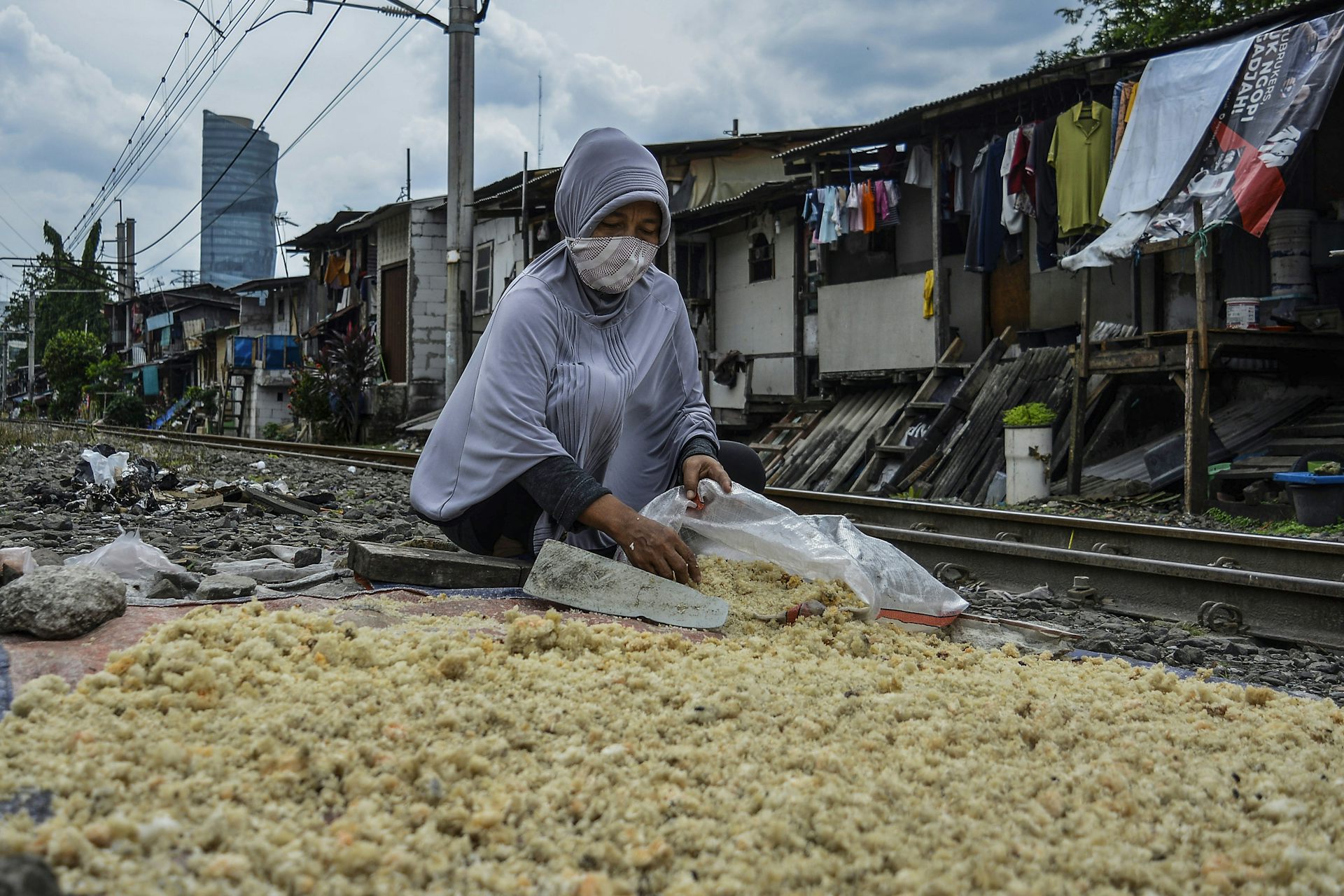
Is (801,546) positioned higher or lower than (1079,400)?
lower

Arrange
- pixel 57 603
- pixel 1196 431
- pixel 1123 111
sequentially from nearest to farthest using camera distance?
pixel 57 603
pixel 1196 431
pixel 1123 111

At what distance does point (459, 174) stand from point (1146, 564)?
418 inches

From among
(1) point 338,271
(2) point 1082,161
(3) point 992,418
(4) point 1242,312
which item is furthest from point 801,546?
(1) point 338,271

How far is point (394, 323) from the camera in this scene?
86.1 ft

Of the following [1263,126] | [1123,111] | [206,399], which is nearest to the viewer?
[1263,126]

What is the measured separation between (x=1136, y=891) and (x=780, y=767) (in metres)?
0.55

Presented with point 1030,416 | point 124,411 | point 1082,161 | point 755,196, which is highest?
point 755,196

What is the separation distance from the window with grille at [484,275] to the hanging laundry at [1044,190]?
1444 centimetres

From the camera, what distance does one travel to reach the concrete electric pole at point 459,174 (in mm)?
13000

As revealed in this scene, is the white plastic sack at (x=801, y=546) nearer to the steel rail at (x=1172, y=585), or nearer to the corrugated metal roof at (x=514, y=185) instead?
the steel rail at (x=1172, y=585)

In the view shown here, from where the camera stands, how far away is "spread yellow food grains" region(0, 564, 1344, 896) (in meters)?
1.33

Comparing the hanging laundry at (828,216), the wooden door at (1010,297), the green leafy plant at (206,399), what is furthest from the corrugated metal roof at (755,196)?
the green leafy plant at (206,399)

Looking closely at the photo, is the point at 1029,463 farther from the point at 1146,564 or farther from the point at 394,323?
the point at 394,323

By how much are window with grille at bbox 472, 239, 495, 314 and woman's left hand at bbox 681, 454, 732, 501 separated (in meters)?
20.1
